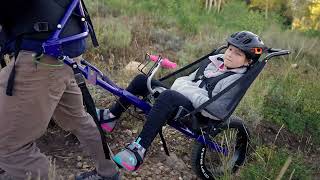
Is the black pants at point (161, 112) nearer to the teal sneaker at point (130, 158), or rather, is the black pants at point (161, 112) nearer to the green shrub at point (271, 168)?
the teal sneaker at point (130, 158)

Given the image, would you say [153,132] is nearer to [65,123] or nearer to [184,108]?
[184,108]

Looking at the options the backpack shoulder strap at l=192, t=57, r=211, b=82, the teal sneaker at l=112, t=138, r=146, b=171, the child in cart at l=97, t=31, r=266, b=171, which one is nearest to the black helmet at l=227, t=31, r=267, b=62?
the child in cart at l=97, t=31, r=266, b=171

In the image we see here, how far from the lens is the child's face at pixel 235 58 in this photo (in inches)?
156

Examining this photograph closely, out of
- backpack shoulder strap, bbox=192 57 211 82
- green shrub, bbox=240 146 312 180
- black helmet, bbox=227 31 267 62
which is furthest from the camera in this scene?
backpack shoulder strap, bbox=192 57 211 82

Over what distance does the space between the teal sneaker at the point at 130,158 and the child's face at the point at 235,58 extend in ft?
3.79

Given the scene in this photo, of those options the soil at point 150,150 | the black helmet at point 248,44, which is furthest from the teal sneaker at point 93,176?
the black helmet at point 248,44

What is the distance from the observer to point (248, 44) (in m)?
3.93

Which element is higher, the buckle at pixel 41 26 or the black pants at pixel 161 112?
the buckle at pixel 41 26

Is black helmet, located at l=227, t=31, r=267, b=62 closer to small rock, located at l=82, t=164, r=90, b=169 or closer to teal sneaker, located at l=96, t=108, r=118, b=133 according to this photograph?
teal sneaker, located at l=96, t=108, r=118, b=133

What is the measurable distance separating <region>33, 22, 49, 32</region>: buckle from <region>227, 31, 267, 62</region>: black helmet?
6.09 ft

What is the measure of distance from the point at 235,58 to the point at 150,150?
48.4 inches

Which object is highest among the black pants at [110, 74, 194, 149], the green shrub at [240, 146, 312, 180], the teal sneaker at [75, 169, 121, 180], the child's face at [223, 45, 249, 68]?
the child's face at [223, 45, 249, 68]

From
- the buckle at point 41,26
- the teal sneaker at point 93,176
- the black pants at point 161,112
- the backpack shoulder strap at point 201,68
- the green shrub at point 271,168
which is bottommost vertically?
the teal sneaker at point 93,176

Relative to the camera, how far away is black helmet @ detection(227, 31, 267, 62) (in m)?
3.91
